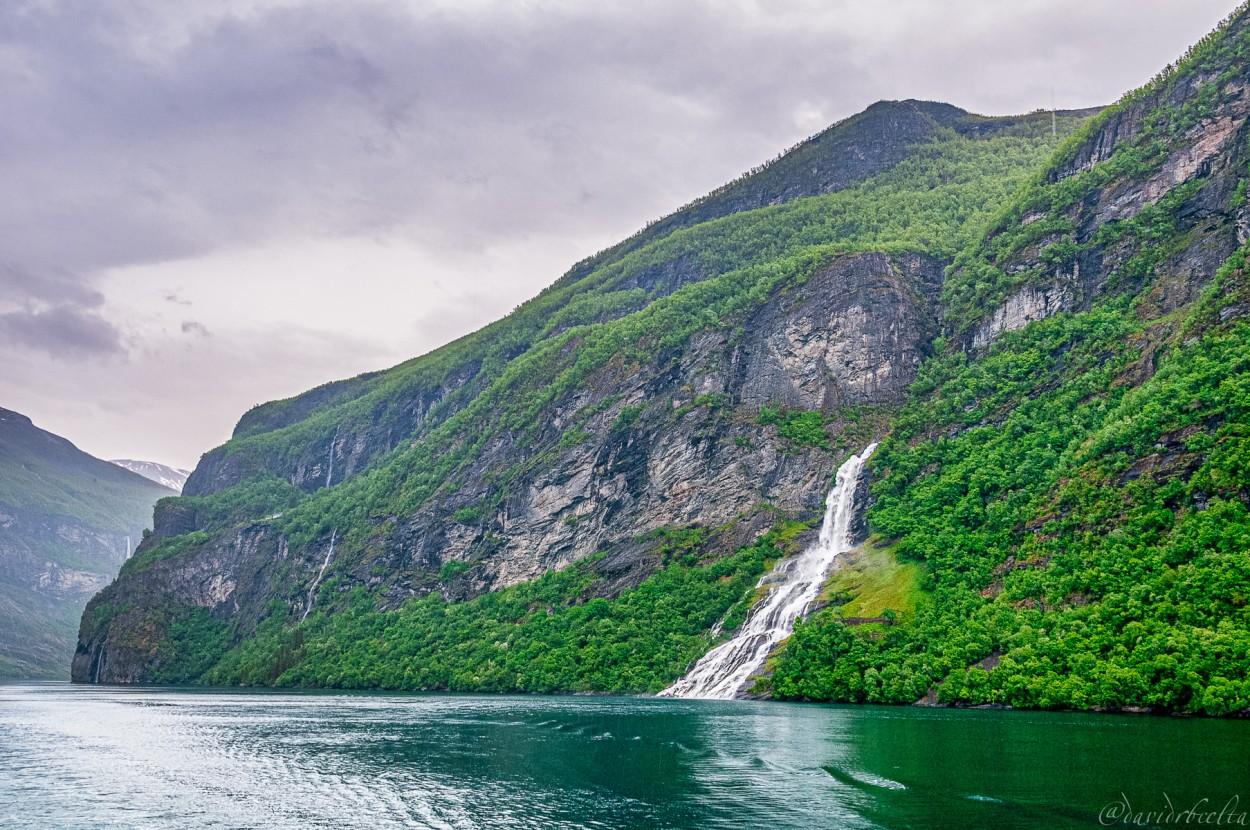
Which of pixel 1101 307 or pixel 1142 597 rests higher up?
pixel 1101 307

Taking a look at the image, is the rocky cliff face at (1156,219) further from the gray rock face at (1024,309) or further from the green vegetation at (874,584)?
the green vegetation at (874,584)

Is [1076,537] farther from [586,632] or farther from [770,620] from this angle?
[586,632]

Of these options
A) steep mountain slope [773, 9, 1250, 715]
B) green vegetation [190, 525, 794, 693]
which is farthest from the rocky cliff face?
green vegetation [190, 525, 794, 693]

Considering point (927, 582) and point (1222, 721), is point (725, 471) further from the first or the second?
point (1222, 721)

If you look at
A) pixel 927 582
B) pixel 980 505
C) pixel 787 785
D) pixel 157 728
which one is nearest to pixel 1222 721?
pixel 787 785

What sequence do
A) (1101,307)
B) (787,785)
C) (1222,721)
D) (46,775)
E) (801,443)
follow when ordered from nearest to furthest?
(787,785)
(46,775)
(1222,721)
(1101,307)
(801,443)

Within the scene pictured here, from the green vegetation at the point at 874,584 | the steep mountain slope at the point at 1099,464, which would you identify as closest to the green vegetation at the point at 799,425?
the steep mountain slope at the point at 1099,464

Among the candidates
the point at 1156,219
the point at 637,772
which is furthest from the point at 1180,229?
the point at 637,772
